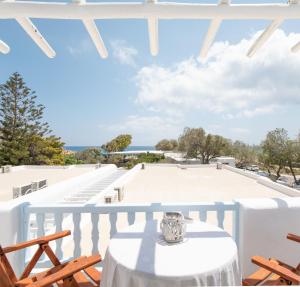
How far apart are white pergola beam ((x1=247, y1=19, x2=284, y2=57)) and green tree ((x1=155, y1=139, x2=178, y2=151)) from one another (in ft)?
178

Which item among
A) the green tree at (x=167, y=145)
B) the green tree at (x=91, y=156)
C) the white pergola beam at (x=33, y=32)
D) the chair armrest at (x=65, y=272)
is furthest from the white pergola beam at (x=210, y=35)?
the green tree at (x=167, y=145)

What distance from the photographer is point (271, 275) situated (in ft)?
6.85

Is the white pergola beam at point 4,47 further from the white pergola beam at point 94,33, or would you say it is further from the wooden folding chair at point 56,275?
the wooden folding chair at point 56,275

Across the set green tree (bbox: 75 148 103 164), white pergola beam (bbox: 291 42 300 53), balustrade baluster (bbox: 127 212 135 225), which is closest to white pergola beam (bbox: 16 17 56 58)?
balustrade baluster (bbox: 127 212 135 225)

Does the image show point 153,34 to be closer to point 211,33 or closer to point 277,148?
point 211,33

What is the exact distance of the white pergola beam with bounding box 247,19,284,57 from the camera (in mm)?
1987

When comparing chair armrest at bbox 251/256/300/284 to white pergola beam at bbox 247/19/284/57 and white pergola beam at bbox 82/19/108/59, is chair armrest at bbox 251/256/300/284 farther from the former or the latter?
white pergola beam at bbox 82/19/108/59

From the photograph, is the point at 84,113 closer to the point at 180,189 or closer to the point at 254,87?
the point at 254,87

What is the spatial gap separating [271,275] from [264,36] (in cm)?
203

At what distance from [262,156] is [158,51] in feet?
106

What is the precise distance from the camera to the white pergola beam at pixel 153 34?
1961mm

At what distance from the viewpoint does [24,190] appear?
8.89m

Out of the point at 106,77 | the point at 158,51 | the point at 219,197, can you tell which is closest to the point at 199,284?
the point at 158,51

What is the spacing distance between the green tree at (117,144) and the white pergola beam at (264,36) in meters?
43.3
